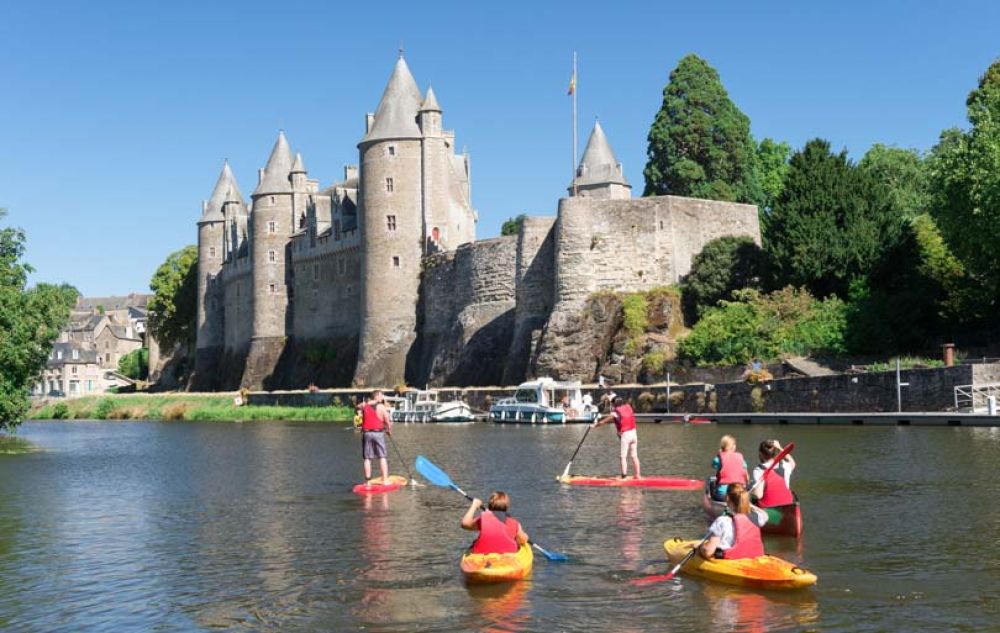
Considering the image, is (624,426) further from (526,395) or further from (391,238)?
(391,238)

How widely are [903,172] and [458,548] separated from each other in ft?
206

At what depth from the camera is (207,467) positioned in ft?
99.8

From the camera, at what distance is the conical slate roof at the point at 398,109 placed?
66.0 meters

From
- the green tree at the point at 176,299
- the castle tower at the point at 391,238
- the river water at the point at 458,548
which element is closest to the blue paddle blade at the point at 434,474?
the river water at the point at 458,548

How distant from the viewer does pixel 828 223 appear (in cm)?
4825

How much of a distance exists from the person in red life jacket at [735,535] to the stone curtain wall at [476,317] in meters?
45.4

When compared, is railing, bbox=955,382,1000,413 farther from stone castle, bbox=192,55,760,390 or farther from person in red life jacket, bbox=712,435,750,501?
person in red life jacket, bbox=712,435,750,501

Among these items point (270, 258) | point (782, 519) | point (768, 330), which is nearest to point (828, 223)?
point (768, 330)

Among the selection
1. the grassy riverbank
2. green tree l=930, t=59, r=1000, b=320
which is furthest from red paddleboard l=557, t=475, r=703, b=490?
the grassy riverbank

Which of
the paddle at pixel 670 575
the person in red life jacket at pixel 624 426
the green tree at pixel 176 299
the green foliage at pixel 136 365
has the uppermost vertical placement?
the green tree at pixel 176 299

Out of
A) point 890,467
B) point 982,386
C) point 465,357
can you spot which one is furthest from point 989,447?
point 465,357

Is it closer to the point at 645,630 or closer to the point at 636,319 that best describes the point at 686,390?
the point at 636,319

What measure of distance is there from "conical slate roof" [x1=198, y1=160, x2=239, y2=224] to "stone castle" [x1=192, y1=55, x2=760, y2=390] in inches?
80.3

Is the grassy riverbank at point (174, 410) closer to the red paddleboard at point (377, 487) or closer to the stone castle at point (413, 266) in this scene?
the stone castle at point (413, 266)
